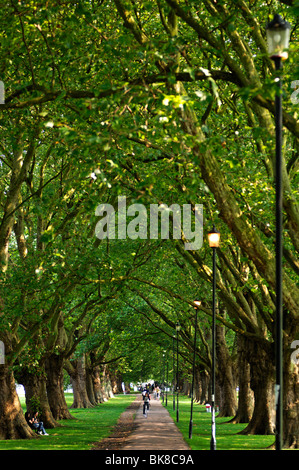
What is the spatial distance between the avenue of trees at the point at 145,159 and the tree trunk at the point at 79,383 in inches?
445

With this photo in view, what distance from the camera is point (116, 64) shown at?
13305 millimetres

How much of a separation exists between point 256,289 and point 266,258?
6962mm

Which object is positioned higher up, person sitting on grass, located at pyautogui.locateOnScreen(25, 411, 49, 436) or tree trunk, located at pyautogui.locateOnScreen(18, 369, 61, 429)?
tree trunk, located at pyautogui.locateOnScreen(18, 369, 61, 429)

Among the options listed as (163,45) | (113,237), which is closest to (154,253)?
(113,237)

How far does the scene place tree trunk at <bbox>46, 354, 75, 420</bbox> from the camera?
103 feet

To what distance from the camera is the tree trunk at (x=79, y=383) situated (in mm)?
44344

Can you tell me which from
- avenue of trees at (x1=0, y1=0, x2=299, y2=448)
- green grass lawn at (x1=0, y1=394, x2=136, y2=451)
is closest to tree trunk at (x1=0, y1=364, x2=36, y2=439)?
avenue of trees at (x1=0, y1=0, x2=299, y2=448)

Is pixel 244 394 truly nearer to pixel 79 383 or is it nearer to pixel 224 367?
pixel 224 367

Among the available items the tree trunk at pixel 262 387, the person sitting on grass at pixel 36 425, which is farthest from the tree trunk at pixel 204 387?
the person sitting on grass at pixel 36 425

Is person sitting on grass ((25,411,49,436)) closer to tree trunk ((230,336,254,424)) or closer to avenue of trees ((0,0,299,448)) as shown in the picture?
avenue of trees ((0,0,299,448))

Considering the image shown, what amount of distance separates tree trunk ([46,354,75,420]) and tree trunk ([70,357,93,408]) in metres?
11.2

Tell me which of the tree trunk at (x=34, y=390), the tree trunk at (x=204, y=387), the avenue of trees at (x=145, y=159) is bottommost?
the tree trunk at (x=204, y=387)

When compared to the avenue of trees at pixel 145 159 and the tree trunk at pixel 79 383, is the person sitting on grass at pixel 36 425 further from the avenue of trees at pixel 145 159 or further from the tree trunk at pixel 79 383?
the tree trunk at pixel 79 383

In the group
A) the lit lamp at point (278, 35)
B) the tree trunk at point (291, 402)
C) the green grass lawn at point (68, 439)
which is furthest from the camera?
the green grass lawn at point (68, 439)
